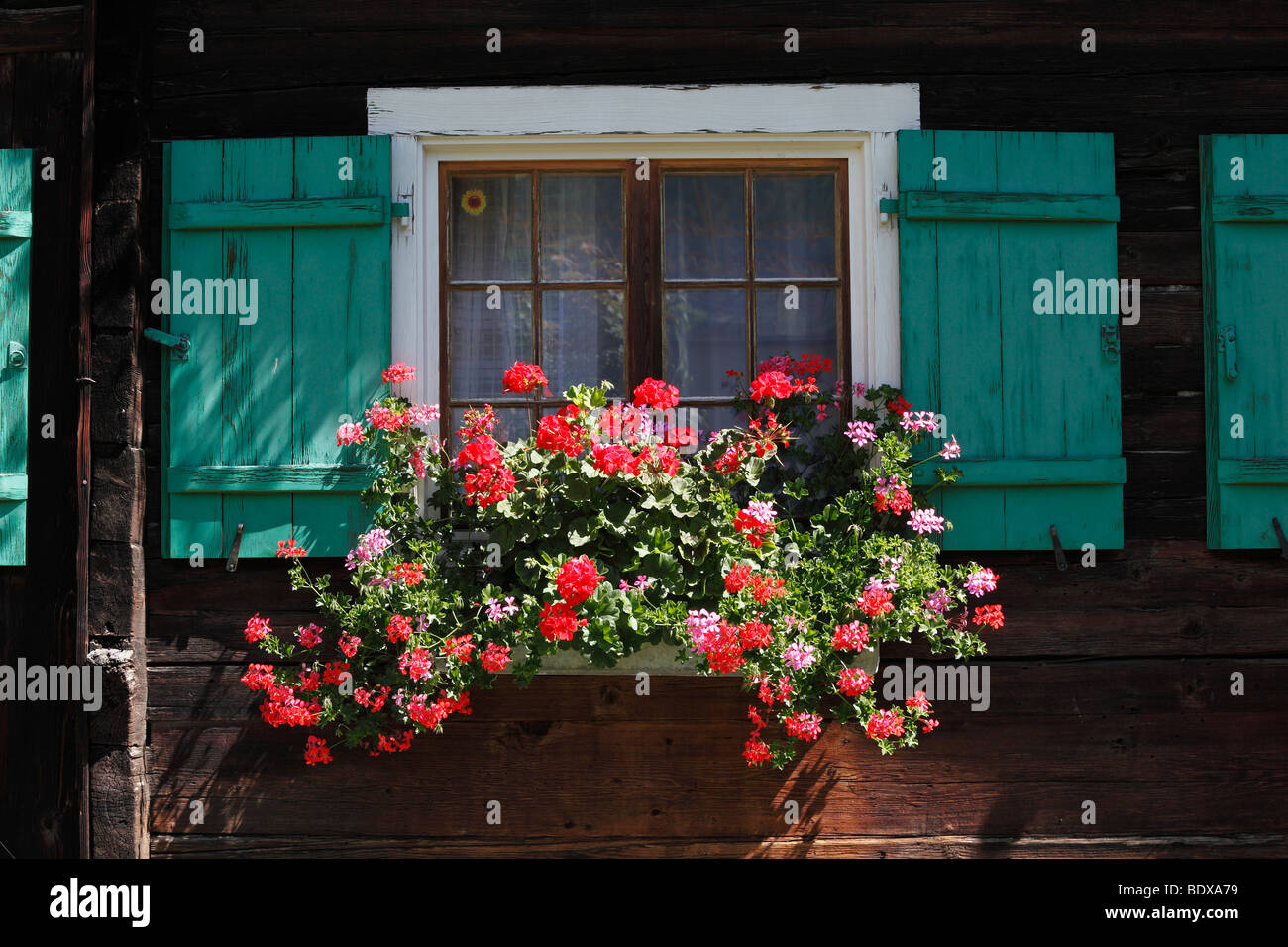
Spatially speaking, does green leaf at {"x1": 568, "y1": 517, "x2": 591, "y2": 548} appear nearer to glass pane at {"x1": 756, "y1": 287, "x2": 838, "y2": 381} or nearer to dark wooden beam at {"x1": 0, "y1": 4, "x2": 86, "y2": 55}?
glass pane at {"x1": 756, "y1": 287, "x2": 838, "y2": 381}

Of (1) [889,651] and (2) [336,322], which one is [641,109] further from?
(1) [889,651]

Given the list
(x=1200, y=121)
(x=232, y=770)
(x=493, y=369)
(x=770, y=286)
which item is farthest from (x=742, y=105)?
(x=232, y=770)

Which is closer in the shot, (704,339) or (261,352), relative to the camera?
(261,352)

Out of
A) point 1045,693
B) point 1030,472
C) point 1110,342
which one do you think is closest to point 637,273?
point 1030,472

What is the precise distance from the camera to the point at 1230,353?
3295 millimetres

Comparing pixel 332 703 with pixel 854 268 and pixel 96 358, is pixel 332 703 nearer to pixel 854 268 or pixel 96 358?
pixel 96 358

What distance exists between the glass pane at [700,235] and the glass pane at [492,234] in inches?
17.9

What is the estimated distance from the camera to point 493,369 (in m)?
3.50

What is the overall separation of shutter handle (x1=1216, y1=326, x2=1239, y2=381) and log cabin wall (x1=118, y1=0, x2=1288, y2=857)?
9 cm

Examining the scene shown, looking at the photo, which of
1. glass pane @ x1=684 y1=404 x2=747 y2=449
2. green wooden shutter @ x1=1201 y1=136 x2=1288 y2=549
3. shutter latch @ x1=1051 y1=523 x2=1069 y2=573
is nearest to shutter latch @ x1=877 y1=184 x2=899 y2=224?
glass pane @ x1=684 y1=404 x2=747 y2=449

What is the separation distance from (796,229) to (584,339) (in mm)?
765

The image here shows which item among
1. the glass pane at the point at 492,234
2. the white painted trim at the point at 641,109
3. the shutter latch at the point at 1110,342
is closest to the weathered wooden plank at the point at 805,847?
the shutter latch at the point at 1110,342

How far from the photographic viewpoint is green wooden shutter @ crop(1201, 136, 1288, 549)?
3295 millimetres
